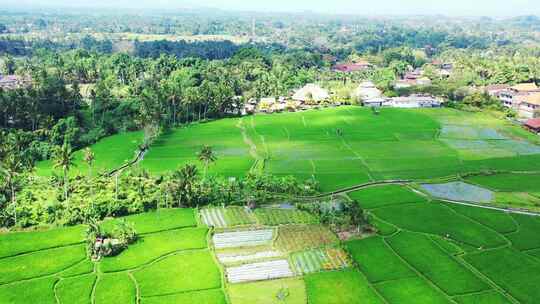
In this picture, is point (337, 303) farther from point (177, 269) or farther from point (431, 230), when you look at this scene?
point (431, 230)

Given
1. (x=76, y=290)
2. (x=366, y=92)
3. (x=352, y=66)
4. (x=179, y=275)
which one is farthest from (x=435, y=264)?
(x=352, y=66)

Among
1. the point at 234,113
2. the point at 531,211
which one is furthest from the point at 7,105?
the point at 531,211

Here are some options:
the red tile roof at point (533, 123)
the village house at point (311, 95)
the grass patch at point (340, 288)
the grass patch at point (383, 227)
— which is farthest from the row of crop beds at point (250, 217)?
the village house at point (311, 95)

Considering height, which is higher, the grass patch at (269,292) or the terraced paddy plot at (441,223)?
the terraced paddy plot at (441,223)

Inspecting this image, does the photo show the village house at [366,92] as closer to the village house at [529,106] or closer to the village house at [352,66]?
the village house at [529,106]

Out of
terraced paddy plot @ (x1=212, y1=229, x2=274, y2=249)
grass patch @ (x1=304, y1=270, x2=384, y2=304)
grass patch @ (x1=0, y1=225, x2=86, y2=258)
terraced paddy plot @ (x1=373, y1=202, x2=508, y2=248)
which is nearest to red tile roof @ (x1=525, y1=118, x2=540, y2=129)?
terraced paddy plot @ (x1=373, y1=202, x2=508, y2=248)

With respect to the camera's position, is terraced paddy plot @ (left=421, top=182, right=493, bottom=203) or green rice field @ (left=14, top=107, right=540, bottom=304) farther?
terraced paddy plot @ (left=421, top=182, right=493, bottom=203)

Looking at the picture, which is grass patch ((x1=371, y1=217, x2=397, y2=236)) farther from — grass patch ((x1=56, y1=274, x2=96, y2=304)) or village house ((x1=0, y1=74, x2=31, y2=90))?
village house ((x1=0, y1=74, x2=31, y2=90))

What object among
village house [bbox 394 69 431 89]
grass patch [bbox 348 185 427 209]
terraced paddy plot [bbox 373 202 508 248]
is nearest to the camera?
terraced paddy plot [bbox 373 202 508 248]
